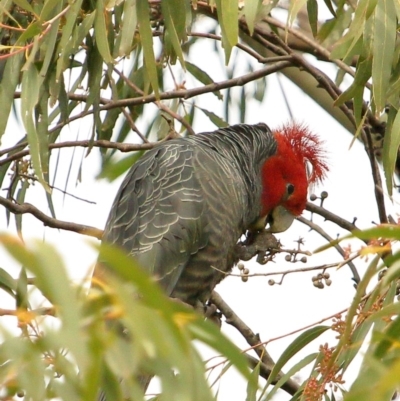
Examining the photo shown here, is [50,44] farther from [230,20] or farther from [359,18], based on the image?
[359,18]

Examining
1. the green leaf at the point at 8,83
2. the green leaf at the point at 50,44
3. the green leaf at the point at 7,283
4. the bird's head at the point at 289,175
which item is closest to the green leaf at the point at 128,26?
the green leaf at the point at 50,44

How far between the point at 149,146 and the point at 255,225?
1.99 feet

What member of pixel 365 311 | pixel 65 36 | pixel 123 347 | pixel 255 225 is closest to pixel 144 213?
pixel 255 225

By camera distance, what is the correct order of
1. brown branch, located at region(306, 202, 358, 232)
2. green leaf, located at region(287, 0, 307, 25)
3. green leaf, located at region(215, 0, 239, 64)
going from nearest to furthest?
green leaf, located at region(215, 0, 239, 64) → green leaf, located at region(287, 0, 307, 25) → brown branch, located at region(306, 202, 358, 232)

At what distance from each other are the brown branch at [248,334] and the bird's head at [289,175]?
0.45 m

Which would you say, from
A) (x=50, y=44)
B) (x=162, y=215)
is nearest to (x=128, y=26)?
(x=50, y=44)

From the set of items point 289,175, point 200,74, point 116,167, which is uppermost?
point 200,74

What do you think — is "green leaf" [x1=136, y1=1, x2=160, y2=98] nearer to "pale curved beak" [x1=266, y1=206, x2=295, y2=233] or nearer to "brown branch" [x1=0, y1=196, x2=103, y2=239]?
"brown branch" [x1=0, y1=196, x2=103, y2=239]

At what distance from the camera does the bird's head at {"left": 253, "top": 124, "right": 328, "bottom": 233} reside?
3.34 metres

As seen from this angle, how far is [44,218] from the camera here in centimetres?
263

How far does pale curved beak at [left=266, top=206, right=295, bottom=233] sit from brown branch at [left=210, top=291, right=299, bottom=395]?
→ 1.37 feet

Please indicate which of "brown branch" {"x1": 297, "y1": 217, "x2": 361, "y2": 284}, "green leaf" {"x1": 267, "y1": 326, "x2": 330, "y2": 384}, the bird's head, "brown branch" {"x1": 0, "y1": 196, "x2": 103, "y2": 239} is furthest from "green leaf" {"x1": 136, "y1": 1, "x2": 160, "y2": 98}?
the bird's head

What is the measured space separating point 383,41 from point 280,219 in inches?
54.1

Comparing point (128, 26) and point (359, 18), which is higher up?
point (128, 26)
